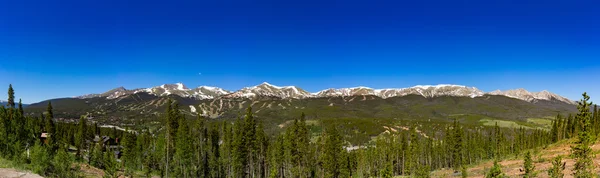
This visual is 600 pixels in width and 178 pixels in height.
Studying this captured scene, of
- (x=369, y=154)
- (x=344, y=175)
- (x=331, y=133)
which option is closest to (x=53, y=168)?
(x=331, y=133)

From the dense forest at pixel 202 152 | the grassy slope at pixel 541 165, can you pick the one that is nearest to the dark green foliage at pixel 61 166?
the dense forest at pixel 202 152

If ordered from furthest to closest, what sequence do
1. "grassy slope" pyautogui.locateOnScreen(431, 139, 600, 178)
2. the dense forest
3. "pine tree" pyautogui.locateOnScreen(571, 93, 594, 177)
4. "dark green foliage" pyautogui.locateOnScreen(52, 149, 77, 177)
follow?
the dense forest, "dark green foliage" pyautogui.locateOnScreen(52, 149, 77, 177), "grassy slope" pyautogui.locateOnScreen(431, 139, 600, 178), "pine tree" pyautogui.locateOnScreen(571, 93, 594, 177)

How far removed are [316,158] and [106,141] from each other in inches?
3153

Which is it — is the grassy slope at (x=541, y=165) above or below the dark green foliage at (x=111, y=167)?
below

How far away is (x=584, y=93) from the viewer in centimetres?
2378

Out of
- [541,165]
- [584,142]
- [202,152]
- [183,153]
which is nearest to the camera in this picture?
[584,142]

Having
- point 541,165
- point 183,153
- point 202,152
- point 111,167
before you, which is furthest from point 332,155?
point 111,167

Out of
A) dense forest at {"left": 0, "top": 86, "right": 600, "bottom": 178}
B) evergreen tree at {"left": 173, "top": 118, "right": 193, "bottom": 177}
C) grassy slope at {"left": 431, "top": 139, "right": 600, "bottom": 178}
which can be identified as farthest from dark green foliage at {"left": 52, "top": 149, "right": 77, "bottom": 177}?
grassy slope at {"left": 431, "top": 139, "right": 600, "bottom": 178}

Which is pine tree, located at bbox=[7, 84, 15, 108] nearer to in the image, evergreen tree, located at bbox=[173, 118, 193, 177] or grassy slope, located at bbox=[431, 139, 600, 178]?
evergreen tree, located at bbox=[173, 118, 193, 177]

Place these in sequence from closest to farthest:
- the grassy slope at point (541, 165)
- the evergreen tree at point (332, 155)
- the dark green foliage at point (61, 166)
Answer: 1. the grassy slope at point (541, 165)
2. the dark green foliage at point (61, 166)
3. the evergreen tree at point (332, 155)

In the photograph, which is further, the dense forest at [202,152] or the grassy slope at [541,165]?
the dense forest at [202,152]

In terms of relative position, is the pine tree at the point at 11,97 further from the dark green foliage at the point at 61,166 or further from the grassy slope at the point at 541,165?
the grassy slope at the point at 541,165

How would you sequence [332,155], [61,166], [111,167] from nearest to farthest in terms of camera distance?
[111,167] < [61,166] < [332,155]

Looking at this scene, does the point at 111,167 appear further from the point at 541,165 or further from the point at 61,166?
the point at 541,165
